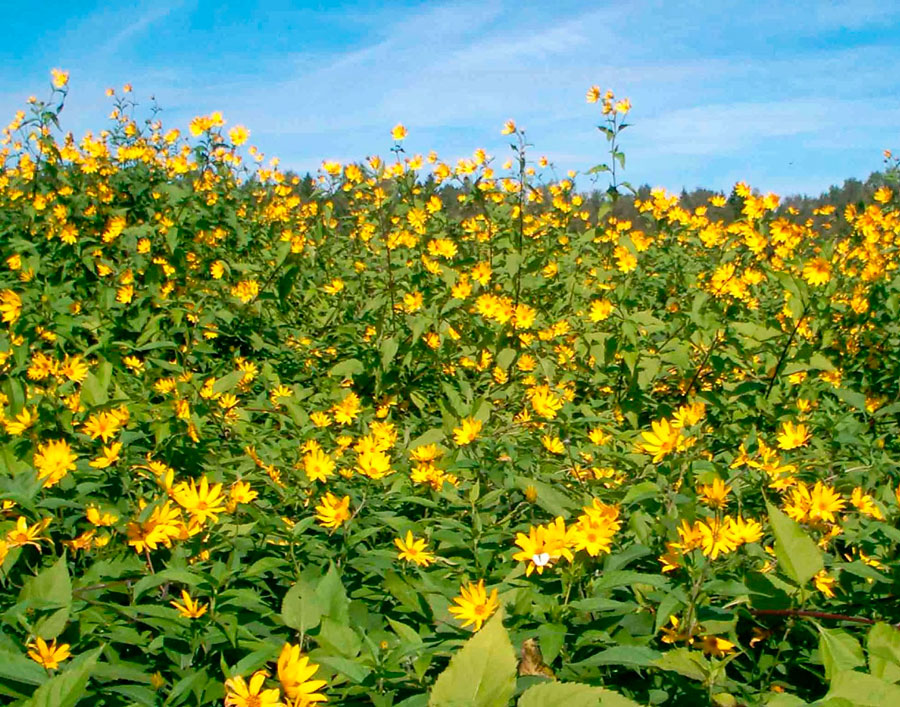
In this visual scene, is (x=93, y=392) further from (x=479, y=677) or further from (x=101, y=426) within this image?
(x=479, y=677)

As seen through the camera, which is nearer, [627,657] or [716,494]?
[627,657]

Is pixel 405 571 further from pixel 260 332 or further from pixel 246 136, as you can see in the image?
pixel 246 136

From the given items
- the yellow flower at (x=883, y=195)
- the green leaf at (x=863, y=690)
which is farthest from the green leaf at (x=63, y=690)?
the yellow flower at (x=883, y=195)

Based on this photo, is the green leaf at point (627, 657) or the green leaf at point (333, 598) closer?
the green leaf at point (627, 657)

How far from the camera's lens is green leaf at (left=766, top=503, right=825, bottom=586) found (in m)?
1.31

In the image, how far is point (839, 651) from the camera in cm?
123

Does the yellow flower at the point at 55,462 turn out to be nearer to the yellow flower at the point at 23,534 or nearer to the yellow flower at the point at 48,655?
the yellow flower at the point at 23,534

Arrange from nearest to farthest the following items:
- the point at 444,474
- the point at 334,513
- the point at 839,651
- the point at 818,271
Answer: the point at 839,651
the point at 334,513
the point at 444,474
the point at 818,271

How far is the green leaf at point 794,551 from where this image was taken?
4.31ft

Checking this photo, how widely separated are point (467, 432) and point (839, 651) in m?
1.27

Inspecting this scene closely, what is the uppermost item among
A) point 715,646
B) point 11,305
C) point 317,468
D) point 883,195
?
point 883,195

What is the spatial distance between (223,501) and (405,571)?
0.46 m

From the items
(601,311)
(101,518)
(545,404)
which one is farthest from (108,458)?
(601,311)

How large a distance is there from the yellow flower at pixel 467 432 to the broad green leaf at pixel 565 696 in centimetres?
152
